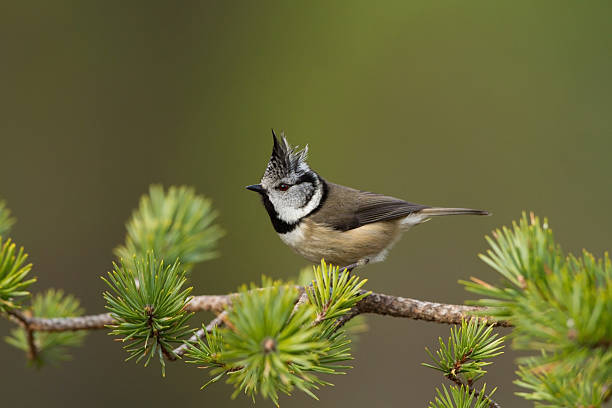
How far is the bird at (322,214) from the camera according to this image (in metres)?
2.84

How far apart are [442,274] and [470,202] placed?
2.30 ft

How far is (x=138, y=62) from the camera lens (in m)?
5.13

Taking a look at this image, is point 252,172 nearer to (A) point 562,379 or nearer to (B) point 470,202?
(B) point 470,202

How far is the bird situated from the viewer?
2840mm

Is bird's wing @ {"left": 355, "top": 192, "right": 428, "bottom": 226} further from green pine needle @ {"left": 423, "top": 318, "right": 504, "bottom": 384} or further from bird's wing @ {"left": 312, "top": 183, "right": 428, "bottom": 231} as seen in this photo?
green pine needle @ {"left": 423, "top": 318, "right": 504, "bottom": 384}

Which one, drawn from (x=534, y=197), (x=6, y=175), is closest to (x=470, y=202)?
(x=534, y=197)

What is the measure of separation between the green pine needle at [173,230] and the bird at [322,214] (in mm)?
512

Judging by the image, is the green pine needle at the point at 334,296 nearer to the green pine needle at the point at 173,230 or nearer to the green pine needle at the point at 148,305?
the green pine needle at the point at 148,305

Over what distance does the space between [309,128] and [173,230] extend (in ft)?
10.8

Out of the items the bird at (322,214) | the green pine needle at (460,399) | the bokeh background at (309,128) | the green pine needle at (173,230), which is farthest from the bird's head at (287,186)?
the bokeh background at (309,128)

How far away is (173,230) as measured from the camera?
2289 millimetres

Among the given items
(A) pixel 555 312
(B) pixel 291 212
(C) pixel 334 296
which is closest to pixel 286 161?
(B) pixel 291 212

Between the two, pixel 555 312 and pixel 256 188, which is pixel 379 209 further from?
pixel 555 312

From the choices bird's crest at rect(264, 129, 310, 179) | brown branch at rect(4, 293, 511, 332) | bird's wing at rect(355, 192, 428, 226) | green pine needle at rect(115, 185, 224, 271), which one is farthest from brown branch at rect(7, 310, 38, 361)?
bird's wing at rect(355, 192, 428, 226)
